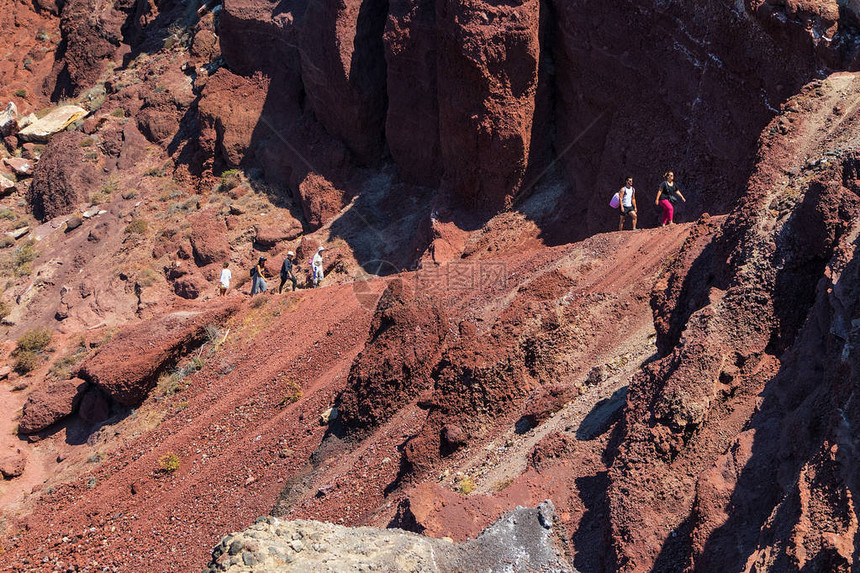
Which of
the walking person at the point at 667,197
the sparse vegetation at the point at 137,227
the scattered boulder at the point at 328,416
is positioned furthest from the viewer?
the sparse vegetation at the point at 137,227

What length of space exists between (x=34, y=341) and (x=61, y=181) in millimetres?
5908

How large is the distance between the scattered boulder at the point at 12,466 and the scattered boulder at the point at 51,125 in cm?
1302

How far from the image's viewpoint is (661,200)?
1270 cm

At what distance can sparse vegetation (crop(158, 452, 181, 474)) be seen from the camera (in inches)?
508

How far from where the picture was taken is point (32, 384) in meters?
18.5

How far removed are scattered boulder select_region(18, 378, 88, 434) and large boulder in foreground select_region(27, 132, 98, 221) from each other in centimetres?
822

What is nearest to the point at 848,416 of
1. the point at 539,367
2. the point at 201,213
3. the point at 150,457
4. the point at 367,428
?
the point at 539,367

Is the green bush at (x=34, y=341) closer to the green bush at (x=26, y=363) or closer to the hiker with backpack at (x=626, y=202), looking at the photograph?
the green bush at (x=26, y=363)

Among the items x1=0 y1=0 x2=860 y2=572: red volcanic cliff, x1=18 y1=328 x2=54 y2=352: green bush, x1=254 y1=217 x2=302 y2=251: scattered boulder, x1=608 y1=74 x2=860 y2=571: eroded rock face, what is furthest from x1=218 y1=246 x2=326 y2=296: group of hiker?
x1=608 y1=74 x2=860 y2=571: eroded rock face

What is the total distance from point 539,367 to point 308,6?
538 inches

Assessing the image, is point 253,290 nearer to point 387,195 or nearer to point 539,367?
point 387,195

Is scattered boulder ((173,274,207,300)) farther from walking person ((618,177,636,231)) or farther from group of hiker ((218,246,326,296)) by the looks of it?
walking person ((618,177,636,231))

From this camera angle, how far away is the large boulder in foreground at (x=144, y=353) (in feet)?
52.3

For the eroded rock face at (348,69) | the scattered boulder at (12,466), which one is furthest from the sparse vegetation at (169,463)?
the eroded rock face at (348,69)
